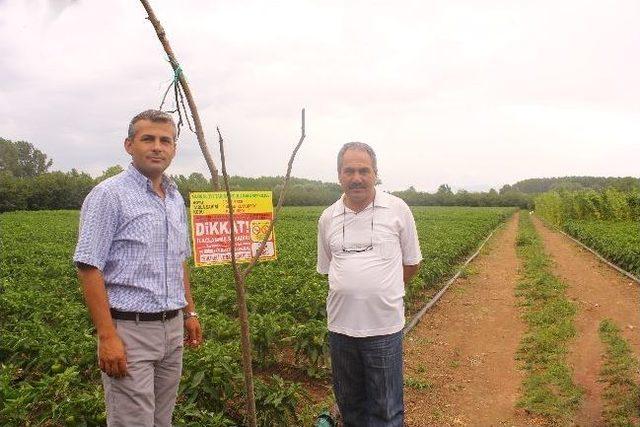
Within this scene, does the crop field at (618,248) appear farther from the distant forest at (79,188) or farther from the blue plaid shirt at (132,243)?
the distant forest at (79,188)

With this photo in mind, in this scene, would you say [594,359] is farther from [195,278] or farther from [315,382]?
[195,278]

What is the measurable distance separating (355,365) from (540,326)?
540cm

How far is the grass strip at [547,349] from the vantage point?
4785mm

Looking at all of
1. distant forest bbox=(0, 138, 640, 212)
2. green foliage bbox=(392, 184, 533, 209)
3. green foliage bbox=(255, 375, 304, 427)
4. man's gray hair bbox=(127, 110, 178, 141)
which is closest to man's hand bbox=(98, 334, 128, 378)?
man's gray hair bbox=(127, 110, 178, 141)

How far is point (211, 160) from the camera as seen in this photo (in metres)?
2.10

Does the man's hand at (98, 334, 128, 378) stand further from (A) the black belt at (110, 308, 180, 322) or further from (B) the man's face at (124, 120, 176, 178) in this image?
(B) the man's face at (124, 120, 176, 178)

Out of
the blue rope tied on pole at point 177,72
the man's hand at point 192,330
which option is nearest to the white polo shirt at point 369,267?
the man's hand at point 192,330

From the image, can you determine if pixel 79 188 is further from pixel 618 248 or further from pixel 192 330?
pixel 192 330

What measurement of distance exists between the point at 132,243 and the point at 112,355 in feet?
1.56

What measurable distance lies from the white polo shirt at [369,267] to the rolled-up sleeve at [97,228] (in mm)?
1321

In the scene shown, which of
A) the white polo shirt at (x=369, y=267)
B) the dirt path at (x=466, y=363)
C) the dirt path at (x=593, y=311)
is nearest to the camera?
the white polo shirt at (x=369, y=267)

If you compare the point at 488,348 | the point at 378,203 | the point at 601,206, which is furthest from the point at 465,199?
the point at 378,203

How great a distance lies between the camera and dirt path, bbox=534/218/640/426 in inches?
202

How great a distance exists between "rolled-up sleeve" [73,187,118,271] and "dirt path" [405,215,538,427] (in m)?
3.32
